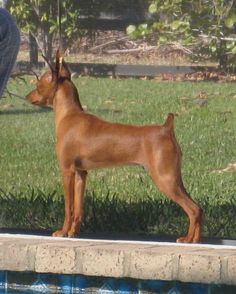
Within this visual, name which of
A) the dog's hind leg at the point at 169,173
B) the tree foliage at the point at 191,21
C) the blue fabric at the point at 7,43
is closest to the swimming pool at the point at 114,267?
the dog's hind leg at the point at 169,173

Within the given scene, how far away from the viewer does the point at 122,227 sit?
5887 millimetres

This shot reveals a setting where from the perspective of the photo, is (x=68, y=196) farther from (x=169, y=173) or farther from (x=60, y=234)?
(x=169, y=173)

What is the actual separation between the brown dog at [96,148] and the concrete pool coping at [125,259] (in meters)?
0.26

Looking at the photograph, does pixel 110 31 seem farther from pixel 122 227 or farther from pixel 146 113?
pixel 122 227

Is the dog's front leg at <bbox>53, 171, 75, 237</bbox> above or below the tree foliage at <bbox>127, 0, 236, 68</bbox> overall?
above

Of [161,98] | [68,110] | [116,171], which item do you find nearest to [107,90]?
[161,98]

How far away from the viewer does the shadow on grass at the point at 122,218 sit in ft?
19.0

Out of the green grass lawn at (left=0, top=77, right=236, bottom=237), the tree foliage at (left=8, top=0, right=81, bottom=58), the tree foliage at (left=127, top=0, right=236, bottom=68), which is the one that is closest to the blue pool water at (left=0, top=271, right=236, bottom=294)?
the green grass lawn at (left=0, top=77, right=236, bottom=237)

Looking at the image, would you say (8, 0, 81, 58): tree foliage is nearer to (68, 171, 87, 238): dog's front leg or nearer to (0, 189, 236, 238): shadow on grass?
(0, 189, 236, 238): shadow on grass

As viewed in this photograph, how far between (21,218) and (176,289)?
4.91ft

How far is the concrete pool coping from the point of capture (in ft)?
15.2

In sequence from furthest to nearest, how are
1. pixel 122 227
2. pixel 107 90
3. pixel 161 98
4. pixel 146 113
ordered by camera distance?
pixel 107 90
pixel 161 98
pixel 146 113
pixel 122 227

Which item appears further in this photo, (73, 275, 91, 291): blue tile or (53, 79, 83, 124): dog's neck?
(53, 79, 83, 124): dog's neck

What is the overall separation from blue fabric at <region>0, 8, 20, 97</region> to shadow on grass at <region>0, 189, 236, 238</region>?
0.99m
